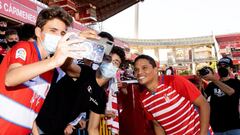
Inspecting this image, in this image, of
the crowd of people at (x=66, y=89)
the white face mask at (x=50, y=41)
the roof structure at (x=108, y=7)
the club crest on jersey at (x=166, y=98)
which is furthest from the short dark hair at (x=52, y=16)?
the roof structure at (x=108, y=7)

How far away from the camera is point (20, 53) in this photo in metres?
1.74

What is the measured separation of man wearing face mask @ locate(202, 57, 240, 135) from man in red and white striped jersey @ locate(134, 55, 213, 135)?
1.65 m

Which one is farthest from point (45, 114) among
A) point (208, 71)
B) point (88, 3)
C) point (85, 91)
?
point (88, 3)

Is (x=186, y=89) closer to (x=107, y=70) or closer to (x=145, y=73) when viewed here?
(x=145, y=73)

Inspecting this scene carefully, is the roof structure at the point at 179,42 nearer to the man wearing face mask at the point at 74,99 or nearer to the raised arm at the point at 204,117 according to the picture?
the raised arm at the point at 204,117

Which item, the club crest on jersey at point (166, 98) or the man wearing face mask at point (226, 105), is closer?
the club crest on jersey at point (166, 98)

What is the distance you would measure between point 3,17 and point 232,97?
572 centimetres

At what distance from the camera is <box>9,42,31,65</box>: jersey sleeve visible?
1706mm

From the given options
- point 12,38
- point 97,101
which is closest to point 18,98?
point 97,101

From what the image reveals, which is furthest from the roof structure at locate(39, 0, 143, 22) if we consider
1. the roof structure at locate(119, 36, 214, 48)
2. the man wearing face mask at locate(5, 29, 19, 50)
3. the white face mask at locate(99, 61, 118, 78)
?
the roof structure at locate(119, 36, 214, 48)

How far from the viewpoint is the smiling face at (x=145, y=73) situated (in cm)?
287

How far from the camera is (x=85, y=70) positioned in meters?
2.55

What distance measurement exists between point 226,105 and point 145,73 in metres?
2.11

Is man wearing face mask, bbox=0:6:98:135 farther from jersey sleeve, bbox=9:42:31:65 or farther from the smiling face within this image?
the smiling face
